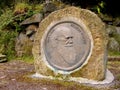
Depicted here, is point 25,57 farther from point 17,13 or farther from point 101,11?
point 101,11

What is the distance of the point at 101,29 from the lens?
551cm

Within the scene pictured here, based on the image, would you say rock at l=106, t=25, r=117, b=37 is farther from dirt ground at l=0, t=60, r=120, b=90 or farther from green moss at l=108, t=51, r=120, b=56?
dirt ground at l=0, t=60, r=120, b=90

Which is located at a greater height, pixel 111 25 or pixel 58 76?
pixel 111 25

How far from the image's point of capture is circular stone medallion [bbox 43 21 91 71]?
5.63m

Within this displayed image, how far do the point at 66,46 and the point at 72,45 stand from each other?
123 millimetres

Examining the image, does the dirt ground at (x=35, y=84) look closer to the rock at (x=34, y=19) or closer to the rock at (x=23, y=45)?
the rock at (x=23, y=45)

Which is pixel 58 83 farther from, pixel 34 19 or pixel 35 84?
pixel 34 19

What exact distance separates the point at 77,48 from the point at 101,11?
4.56 m

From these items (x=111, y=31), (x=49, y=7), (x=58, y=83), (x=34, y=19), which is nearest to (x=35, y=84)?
(x=58, y=83)

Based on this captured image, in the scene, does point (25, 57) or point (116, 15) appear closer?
point (25, 57)

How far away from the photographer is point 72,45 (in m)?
5.69

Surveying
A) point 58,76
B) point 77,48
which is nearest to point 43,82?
point 58,76

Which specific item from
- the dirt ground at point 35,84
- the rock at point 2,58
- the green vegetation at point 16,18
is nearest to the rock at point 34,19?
the green vegetation at point 16,18

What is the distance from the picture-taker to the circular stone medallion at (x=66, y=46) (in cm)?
563
